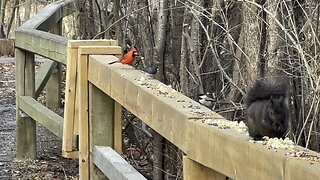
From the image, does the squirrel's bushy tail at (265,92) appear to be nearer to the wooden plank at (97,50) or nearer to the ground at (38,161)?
the wooden plank at (97,50)

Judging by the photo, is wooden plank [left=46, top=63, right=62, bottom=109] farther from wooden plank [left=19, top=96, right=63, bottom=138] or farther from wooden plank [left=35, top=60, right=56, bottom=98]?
wooden plank [left=19, top=96, right=63, bottom=138]

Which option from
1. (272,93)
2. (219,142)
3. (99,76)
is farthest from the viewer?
(99,76)

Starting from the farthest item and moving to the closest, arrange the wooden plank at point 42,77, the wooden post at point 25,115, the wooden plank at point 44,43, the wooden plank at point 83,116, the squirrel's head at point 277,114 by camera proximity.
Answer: the wooden plank at point 42,77, the wooden post at point 25,115, the wooden plank at point 44,43, the wooden plank at point 83,116, the squirrel's head at point 277,114

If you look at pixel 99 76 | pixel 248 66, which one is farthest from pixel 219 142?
pixel 248 66

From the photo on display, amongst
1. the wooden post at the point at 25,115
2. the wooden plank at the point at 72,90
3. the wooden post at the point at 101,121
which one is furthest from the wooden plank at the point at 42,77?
the wooden post at the point at 101,121

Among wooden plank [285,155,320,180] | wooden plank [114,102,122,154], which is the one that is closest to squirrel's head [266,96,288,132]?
wooden plank [285,155,320,180]

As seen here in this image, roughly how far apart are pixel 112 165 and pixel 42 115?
2.24m

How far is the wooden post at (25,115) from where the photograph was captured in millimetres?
6484

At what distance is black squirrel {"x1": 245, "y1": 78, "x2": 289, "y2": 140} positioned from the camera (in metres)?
2.31

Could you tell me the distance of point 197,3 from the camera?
6.32 meters

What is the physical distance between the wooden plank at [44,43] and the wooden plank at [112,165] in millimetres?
1286

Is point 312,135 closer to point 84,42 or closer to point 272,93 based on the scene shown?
point 84,42

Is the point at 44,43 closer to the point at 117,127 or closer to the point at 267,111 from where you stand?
the point at 117,127

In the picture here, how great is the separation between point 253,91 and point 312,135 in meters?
2.59
